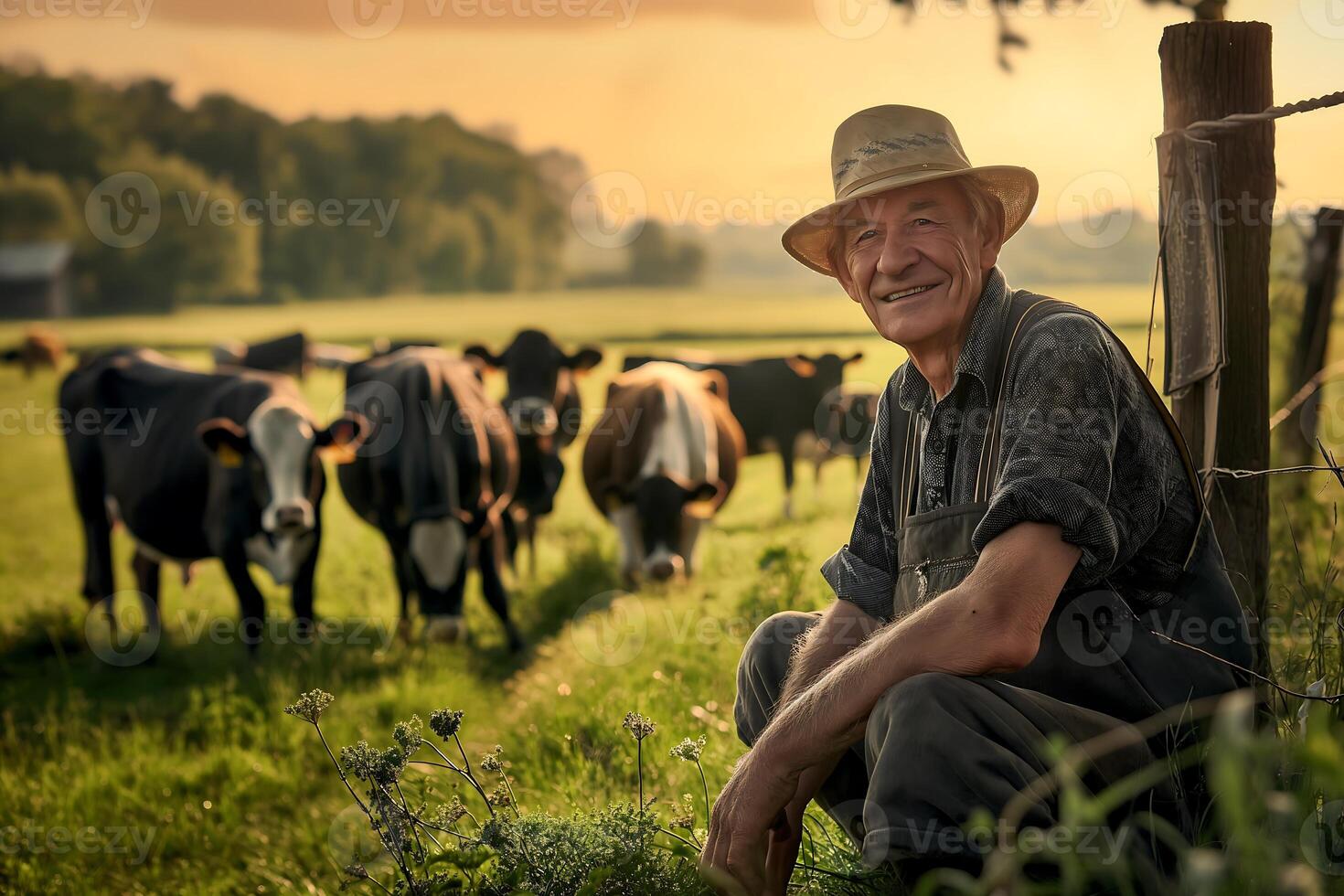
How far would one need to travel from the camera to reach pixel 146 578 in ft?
34.7

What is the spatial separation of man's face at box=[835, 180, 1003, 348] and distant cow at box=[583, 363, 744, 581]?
22.4 feet

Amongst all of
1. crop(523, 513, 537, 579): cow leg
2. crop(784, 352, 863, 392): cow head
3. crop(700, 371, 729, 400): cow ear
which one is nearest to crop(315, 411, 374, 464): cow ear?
crop(523, 513, 537, 579): cow leg

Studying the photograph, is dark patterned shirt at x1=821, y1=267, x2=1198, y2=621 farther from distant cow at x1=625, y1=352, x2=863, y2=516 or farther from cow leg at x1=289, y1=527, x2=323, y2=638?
distant cow at x1=625, y1=352, x2=863, y2=516

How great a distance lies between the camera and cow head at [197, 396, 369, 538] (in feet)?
26.5

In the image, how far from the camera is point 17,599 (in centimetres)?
1261

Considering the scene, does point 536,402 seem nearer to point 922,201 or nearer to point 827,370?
point 827,370

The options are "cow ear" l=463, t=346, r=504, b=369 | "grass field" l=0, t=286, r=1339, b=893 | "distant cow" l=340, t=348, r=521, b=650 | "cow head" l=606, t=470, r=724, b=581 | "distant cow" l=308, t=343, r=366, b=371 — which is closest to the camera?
"grass field" l=0, t=286, r=1339, b=893

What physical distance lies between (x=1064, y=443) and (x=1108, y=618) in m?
0.45

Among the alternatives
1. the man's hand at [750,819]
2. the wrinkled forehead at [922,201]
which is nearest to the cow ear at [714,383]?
the wrinkled forehead at [922,201]

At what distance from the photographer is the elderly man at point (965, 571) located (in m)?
2.35

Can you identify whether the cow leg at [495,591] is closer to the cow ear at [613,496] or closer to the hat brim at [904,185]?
the cow ear at [613,496]

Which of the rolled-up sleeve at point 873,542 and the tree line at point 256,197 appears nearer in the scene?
the rolled-up sleeve at point 873,542

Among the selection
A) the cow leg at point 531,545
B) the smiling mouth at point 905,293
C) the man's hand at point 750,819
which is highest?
the smiling mouth at point 905,293

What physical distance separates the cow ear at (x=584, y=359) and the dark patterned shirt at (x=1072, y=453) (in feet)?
29.2
